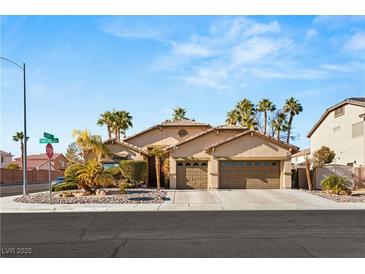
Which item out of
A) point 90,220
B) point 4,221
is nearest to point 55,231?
point 90,220

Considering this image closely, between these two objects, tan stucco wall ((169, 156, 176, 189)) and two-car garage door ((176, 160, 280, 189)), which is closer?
two-car garage door ((176, 160, 280, 189))

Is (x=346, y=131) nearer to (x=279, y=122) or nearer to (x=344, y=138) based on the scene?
(x=344, y=138)

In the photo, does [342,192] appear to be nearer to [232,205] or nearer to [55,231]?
[232,205]

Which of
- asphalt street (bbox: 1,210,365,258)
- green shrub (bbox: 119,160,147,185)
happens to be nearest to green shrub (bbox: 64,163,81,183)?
green shrub (bbox: 119,160,147,185)

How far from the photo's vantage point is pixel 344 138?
37062mm

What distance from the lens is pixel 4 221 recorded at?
52.4 ft

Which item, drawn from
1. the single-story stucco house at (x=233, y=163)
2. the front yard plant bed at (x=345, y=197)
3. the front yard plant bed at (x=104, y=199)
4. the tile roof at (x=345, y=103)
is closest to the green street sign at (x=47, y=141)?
Result: the front yard plant bed at (x=104, y=199)

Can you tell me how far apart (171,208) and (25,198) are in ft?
30.9

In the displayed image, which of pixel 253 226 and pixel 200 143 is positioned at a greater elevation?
pixel 200 143

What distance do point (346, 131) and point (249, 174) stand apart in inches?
448

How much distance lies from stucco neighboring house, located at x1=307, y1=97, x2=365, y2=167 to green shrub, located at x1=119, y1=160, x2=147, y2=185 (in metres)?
16.8

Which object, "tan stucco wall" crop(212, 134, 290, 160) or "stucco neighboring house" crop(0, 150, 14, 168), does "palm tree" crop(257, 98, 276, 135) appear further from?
"stucco neighboring house" crop(0, 150, 14, 168)

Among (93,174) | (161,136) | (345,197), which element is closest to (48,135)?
(93,174)

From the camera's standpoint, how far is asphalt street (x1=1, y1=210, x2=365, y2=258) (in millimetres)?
10016
